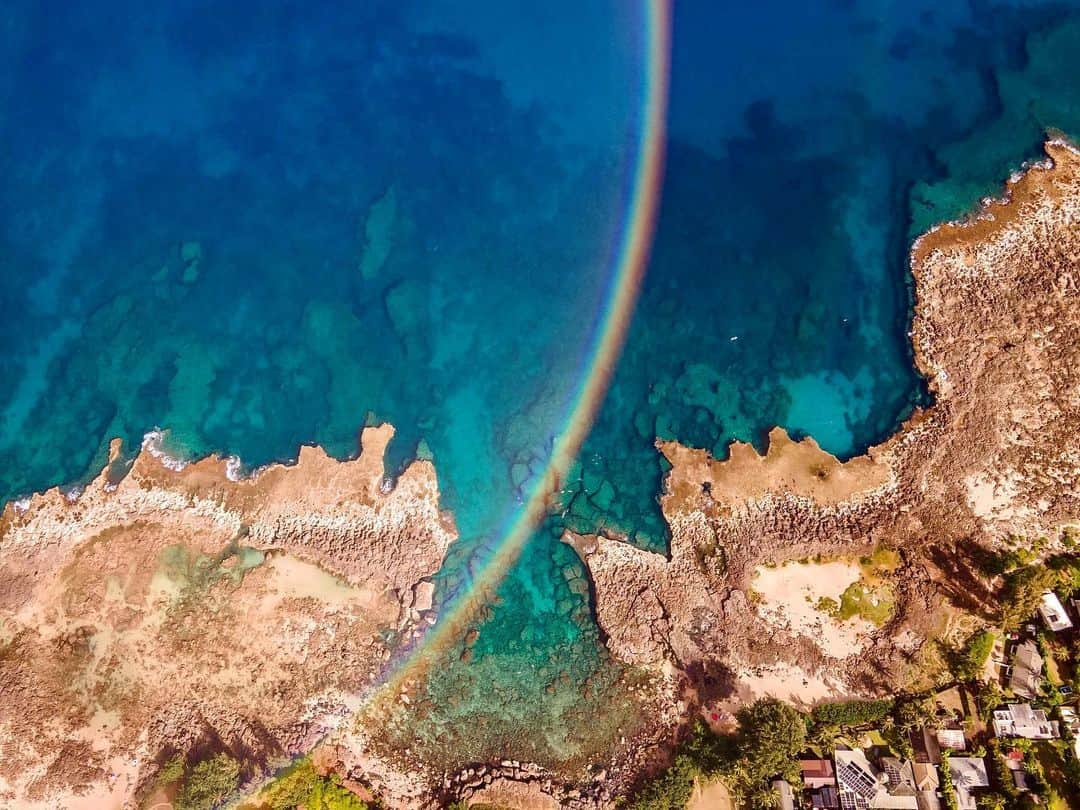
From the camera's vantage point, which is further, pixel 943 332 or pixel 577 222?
pixel 577 222

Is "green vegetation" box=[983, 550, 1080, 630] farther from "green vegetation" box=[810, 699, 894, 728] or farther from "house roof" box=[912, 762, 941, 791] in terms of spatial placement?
"house roof" box=[912, 762, 941, 791]

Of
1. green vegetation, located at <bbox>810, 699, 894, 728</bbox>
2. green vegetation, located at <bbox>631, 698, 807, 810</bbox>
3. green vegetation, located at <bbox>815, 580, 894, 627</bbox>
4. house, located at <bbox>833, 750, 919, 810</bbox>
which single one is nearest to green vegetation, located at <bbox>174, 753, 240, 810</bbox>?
green vegetation, located at <bbox>631, 698, 807, 810</bbox>

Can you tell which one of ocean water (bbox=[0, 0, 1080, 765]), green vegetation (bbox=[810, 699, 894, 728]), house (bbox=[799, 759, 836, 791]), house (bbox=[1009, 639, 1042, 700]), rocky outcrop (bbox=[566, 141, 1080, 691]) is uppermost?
ocean water (bbox=[0, 0, 1080, 765])

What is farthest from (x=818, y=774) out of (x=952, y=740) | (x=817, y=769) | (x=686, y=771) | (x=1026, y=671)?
(x=1026, y=671)

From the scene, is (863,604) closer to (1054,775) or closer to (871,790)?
(871,790)

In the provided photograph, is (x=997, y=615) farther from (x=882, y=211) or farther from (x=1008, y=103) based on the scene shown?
(x=1008, y=103)

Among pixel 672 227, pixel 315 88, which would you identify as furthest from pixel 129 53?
pixel 672 227

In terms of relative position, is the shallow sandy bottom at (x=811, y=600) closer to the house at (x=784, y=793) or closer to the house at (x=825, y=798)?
the house at (x=825, y=798)

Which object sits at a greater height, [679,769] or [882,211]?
[882,211]
